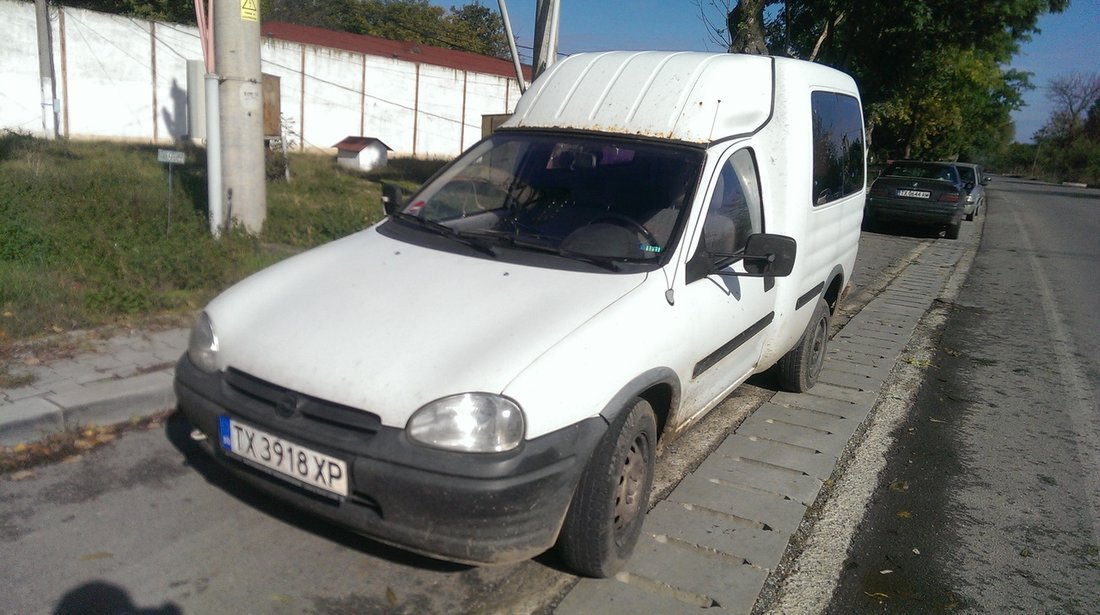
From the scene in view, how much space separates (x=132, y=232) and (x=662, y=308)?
227 inches

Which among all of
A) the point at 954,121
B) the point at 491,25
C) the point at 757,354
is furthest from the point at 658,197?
the point at 491,25

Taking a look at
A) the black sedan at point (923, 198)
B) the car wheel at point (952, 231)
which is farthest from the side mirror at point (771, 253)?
the car wheel at point (952, 231)

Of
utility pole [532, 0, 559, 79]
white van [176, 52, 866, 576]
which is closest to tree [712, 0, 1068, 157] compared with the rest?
utility pole [532, 0, 559, 79]

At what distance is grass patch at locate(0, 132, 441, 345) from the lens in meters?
5.71

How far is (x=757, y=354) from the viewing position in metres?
4.73

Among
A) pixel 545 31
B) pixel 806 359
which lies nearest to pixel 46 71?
pixel 545 31

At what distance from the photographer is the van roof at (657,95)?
4.25 m

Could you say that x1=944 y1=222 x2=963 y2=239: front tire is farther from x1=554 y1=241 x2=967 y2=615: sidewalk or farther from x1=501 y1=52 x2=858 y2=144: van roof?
x1=501 y1=52 x2=858 y2=144: van roof

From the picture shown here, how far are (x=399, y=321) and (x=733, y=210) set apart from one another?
197cm

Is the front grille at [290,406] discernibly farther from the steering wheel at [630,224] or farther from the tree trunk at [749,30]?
the tree trunk at [749,30]

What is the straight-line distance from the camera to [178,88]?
22.3 metres

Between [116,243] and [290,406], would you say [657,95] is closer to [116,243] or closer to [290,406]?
[290,406]

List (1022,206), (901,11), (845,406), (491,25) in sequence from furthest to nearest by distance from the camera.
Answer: (491,25)
(1022,206)
(901,11)
(845,406)

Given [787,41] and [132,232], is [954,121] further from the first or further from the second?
[132,232]
